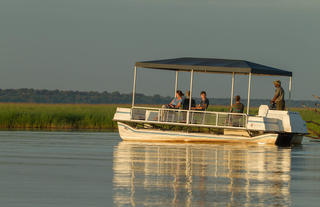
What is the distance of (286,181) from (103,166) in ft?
12.8

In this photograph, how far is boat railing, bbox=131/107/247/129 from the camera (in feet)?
82.3

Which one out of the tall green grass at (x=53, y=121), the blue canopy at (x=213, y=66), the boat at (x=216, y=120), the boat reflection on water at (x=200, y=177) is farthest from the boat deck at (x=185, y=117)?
the tall green grass at (x=53, y=121)

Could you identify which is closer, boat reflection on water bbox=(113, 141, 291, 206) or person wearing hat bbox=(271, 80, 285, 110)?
boat reflection on water bbox=(113, 141, 291, 206)

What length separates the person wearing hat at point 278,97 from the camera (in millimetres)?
26328

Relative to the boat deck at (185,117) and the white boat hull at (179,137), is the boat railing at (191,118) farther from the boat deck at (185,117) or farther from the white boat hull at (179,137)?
the white boat hull at (179,137)

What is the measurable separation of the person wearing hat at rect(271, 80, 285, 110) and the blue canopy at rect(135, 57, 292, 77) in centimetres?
44

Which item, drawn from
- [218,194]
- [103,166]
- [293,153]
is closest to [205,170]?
[103,166]

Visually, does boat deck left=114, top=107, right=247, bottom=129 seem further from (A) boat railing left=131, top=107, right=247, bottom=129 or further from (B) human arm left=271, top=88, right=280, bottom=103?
(B) human arm left=271, top=88, right=280, bottom=103

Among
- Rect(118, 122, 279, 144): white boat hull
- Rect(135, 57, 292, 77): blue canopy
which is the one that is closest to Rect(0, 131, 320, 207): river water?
Rect(118, 122, 279, 144): white boat hull

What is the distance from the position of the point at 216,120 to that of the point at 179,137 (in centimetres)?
143

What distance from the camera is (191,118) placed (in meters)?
25.6

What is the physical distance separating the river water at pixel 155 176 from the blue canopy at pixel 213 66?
3.60m

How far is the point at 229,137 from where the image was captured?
25359mm

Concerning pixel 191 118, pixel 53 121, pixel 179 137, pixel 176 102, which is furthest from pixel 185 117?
pixel 53 121
